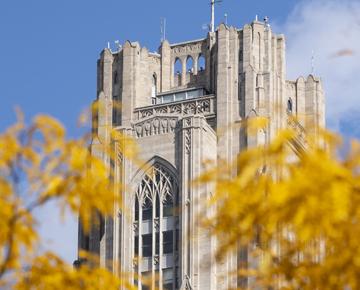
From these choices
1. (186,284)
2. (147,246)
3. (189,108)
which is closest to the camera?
(186,284)

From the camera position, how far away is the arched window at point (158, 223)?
77312 mm

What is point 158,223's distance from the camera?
78438mm

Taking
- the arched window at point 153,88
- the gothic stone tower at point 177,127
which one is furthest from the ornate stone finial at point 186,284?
the arched window at point 153,88

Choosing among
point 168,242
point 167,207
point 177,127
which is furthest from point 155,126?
point 168,242

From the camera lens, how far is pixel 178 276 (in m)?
76.6

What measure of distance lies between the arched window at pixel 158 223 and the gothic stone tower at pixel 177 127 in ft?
0.17

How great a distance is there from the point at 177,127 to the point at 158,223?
5.06 metres

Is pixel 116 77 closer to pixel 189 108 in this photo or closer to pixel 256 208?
pixel 189 108

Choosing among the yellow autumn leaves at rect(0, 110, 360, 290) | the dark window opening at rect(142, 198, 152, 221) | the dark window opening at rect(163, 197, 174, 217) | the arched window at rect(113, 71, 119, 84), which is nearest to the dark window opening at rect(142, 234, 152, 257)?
the dark window opening at rect(142, 198, 152, 221)

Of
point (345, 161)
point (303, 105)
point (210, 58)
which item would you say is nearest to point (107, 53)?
point (210, 58)

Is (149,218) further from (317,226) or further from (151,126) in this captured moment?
(317,226)

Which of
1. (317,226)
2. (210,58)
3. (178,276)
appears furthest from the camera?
(210,58)

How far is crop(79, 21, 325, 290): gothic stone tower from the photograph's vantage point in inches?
3041

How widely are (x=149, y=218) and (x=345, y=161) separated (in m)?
62.3
